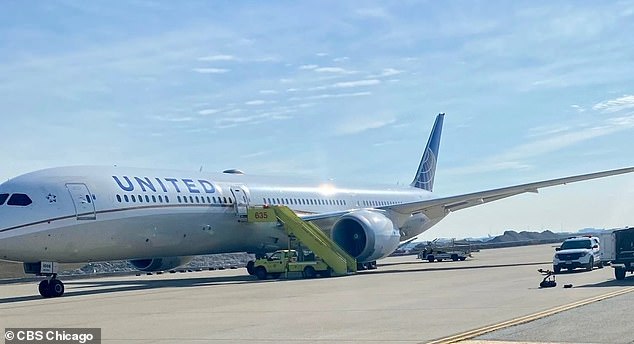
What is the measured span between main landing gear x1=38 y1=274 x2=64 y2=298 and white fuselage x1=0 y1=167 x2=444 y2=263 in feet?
2.19

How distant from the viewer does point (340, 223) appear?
3328cm

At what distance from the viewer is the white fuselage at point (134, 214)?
23.5 m

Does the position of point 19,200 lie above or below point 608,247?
above

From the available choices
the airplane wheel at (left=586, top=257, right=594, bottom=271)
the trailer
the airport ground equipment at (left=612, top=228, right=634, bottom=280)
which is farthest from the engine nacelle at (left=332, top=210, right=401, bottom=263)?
the airport ground equipment at (left=612, top=228, right=634, bottom=280)

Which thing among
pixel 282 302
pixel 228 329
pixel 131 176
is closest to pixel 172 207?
pixel 131 176

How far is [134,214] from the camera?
2669 centimetres

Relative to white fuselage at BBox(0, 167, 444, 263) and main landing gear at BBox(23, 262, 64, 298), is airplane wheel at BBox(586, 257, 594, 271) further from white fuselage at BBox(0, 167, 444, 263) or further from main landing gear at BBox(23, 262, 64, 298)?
main landing gear at BBox(23, 262, 64, 298)

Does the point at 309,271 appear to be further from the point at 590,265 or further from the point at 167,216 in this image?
the point at 590,265

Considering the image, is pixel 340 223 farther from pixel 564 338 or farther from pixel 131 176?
Answer: pixel 564 338

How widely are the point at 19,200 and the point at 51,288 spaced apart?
265 centimetres

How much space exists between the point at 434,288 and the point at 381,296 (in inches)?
109

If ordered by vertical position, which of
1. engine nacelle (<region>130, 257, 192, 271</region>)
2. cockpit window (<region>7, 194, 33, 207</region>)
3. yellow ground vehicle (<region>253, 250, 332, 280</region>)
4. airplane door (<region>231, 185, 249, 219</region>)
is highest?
airplane door (<region>231, 185, 249, 219</region>)

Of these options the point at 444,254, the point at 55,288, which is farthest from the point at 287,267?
the point at 444,254

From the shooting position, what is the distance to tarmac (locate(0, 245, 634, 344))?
12820 millimetres
